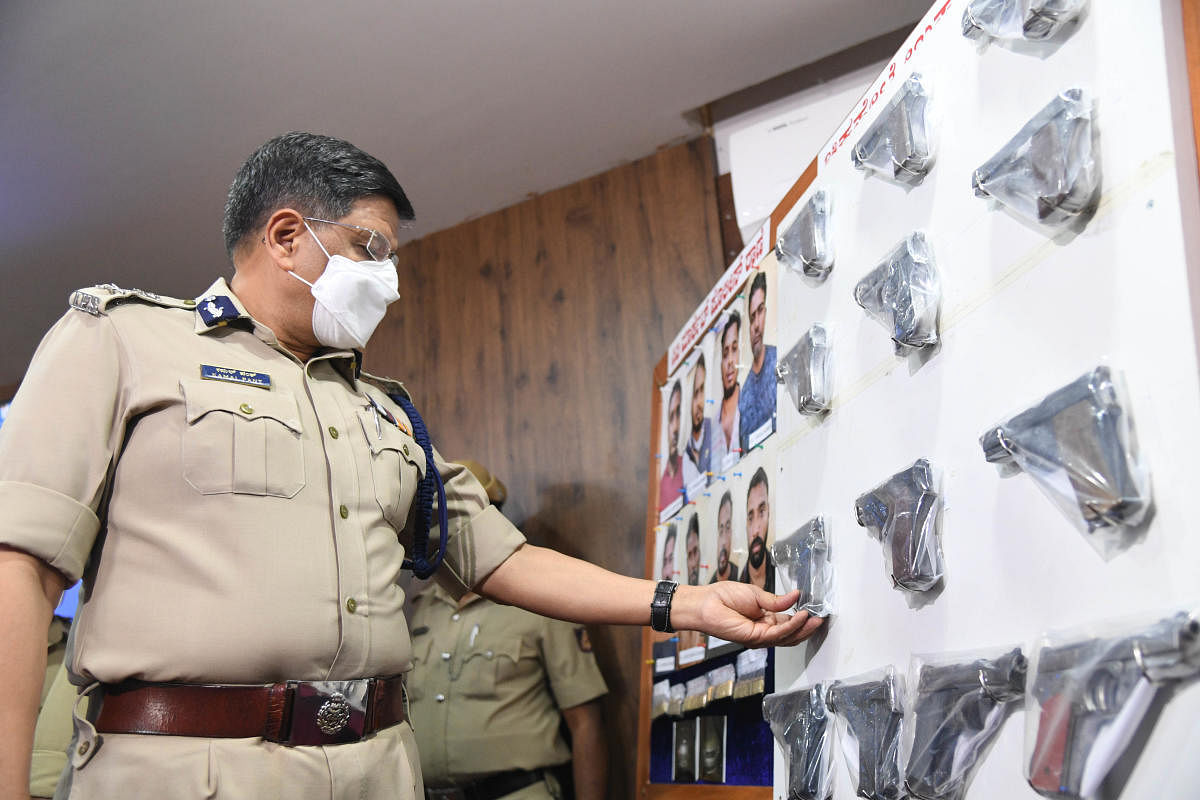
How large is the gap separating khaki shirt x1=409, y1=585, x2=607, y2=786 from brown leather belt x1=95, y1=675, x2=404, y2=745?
148cm

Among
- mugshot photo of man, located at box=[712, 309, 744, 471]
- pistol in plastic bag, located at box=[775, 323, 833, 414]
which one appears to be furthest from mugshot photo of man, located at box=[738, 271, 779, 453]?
pistol in plastic bag, located at box=[775, 323, 833, 414]

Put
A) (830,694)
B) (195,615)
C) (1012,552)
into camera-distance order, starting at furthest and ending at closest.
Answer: (830,694) → (195,615) → (1012,552)

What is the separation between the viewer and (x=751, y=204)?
265 cm

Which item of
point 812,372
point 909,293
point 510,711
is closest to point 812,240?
point 812,372

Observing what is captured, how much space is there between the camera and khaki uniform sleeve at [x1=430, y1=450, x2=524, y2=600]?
5.24 ft

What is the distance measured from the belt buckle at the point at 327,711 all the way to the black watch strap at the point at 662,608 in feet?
1.34

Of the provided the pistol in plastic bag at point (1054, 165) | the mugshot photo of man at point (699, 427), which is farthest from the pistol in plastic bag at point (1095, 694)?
the mugshot photo of man at point (699, 427)

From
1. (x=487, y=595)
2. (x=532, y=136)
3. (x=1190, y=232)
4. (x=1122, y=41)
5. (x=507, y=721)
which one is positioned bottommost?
(x=507, y=721)

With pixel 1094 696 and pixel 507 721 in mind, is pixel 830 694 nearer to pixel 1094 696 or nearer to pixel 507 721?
pixel 1094 696

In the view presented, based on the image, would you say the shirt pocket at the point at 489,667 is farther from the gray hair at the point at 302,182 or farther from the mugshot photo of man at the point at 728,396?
the gray hair at the point at 302,182

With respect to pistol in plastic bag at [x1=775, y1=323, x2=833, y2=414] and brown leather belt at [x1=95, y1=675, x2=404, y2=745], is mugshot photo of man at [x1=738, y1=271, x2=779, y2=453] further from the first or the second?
brown leather belt at [x1=95, y1=675, x2=404, y2=745]

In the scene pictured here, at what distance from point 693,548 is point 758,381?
468 mm

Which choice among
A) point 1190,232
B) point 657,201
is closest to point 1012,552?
point 1190,232

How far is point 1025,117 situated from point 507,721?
2136 mm
